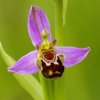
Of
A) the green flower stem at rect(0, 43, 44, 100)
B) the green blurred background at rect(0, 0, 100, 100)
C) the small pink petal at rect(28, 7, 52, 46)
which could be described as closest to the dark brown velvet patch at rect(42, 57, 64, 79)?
the small pink petal at rect(28, 7, 52, 46)

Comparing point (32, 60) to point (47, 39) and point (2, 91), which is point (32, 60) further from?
point (2, 91)

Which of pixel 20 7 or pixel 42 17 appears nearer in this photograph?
pixel 42 17

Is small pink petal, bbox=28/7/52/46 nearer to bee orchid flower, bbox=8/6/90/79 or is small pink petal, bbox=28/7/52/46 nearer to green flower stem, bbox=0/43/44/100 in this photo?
bee orchid flower, bbox=8/6/90/79

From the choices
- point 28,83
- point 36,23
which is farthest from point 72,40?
point 36,23

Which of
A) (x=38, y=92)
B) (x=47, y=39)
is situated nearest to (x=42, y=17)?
(x=47, y=39)

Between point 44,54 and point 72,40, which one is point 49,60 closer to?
point 44,54

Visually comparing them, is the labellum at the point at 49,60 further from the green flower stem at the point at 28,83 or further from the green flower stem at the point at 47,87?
the green flower stem at the point at 28,83

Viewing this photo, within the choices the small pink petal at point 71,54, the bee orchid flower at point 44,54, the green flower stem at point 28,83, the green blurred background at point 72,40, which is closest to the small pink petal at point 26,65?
the bee orchid flower at point 44,54
